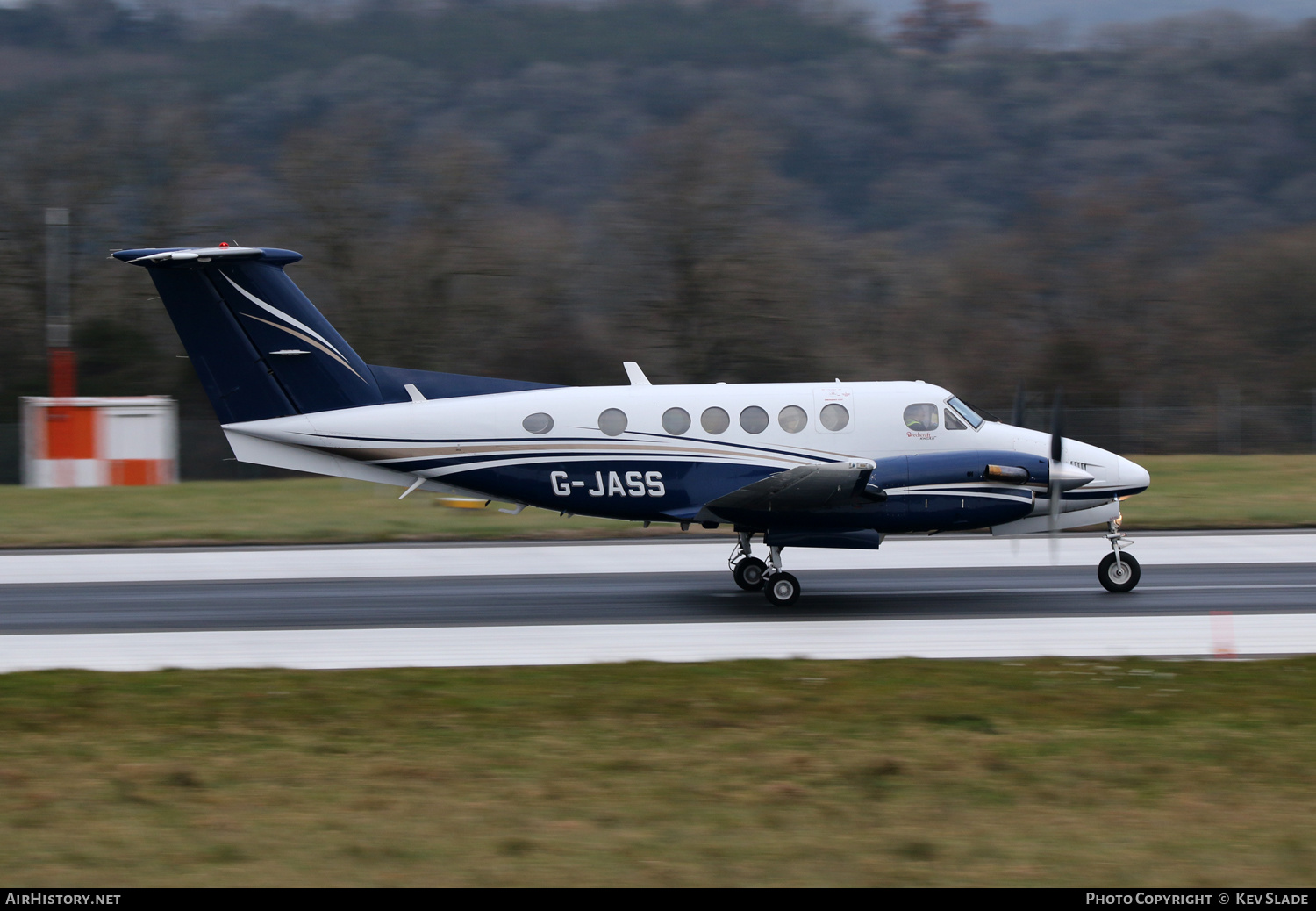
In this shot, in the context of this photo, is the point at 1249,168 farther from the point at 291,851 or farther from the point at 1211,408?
the point at 291,851

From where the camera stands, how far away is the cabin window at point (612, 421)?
13570mm

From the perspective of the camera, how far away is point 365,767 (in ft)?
24.2

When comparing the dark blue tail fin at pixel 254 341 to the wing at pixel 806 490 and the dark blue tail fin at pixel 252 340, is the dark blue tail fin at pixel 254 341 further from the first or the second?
the wing at pixel 806 490

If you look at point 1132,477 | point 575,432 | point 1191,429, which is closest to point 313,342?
point 575,432

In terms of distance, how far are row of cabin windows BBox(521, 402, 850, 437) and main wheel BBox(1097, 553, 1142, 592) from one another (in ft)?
11.4

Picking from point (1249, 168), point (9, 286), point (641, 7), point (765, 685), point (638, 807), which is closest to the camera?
point (638, 807)

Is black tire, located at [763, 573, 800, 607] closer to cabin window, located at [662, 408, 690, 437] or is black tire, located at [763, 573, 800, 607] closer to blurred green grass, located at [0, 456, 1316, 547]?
cabin window, located at [662, 408, 690, 437]

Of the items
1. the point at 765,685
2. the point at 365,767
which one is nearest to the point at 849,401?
the point at 765,685

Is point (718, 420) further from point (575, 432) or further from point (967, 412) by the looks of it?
point (967, 412)

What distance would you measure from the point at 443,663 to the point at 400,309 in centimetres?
2775

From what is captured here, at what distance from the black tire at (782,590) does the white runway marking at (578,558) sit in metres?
2.77

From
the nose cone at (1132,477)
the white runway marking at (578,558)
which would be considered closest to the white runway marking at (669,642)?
the nose cone at (1132,477)

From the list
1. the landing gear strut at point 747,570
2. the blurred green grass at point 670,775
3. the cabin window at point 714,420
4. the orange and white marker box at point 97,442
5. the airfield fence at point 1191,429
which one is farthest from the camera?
the airfield fence at point 1191,429

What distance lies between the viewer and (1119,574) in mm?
13820
